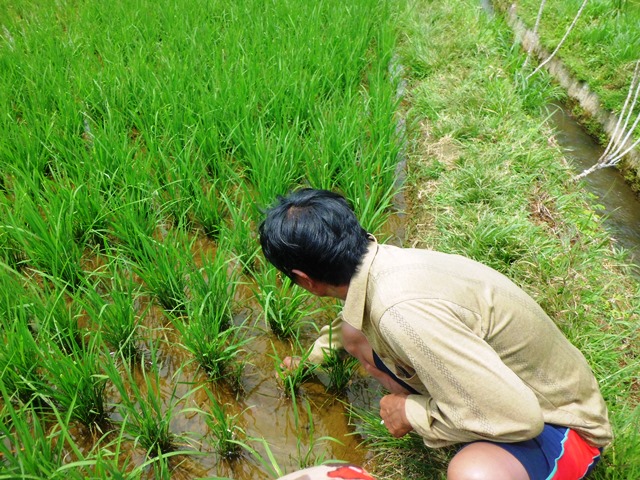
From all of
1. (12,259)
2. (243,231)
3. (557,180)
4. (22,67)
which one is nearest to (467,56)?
(557,180)

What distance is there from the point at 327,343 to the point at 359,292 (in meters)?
0.51

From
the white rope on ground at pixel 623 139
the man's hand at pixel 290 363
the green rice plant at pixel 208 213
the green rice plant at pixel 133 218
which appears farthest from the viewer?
the white rope on ground at pixel 623 139

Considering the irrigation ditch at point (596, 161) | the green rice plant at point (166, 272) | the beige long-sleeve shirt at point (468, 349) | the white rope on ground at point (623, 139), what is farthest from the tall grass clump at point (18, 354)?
the white rope on ground at point (623, 139)

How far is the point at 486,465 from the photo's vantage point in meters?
1.03

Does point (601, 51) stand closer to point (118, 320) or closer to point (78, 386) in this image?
point (118, 320)

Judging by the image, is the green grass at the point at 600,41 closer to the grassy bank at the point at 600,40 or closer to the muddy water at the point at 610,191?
the grassy bank at the point at 600,40

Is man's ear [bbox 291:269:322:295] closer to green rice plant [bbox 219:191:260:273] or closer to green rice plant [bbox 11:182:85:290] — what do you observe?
green rice plant [bbox 219:191:260:273]

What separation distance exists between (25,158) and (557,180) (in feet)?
9.48

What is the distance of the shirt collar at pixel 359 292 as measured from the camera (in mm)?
1103

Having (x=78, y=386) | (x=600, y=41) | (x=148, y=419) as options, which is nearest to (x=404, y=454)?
(x=148, y=419)

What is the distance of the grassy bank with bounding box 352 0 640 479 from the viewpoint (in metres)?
1.55

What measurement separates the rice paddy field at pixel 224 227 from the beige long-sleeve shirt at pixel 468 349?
1.03ft

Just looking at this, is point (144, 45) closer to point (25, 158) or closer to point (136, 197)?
point (25, 158)

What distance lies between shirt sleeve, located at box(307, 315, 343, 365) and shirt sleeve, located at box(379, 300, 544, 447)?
454 millimetres
